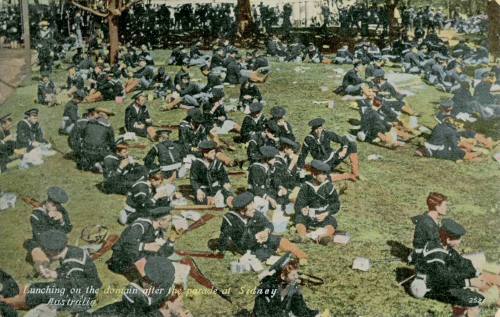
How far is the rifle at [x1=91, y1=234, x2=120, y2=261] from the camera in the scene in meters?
6.97

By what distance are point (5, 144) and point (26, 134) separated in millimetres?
423

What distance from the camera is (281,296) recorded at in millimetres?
5496

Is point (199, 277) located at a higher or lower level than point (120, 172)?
lower

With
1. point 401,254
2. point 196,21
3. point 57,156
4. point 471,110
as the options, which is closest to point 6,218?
point 57,156

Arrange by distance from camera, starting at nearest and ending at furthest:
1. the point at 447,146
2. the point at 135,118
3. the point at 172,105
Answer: the point at 447,146
the point at 135,118
the point at 172,105

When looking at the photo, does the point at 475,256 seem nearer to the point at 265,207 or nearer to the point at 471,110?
the point at 265,207

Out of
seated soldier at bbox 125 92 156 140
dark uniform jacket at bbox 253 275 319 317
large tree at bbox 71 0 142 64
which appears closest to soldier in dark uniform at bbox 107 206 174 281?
dark uniform jacket at bbox 253 275 319 317

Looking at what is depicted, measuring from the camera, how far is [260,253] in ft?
21.9

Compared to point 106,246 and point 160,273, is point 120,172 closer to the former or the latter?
point 106,246

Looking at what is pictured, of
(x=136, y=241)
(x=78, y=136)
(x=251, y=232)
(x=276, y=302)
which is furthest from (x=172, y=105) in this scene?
(x=276, y=302)

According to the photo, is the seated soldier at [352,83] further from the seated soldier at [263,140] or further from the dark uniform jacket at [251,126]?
the seated soldier at [263,140]

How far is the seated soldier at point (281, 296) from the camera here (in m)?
5.46

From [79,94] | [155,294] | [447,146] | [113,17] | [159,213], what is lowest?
[155,294]

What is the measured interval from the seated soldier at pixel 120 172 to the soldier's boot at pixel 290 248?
2.71 meters
